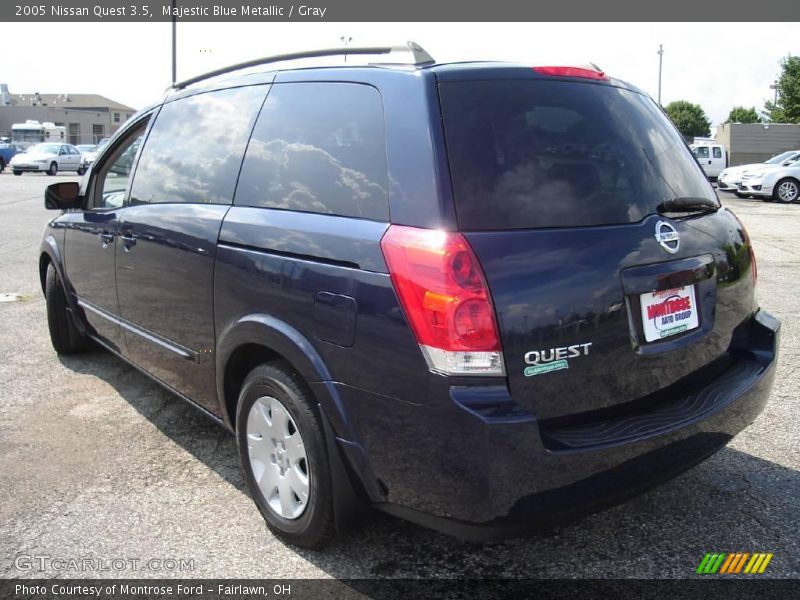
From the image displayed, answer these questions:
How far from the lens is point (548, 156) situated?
2.52 m

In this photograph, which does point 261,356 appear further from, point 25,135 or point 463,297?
point 25,135

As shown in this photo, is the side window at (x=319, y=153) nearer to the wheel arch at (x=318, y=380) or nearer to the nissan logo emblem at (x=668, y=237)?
the wheel arch at (x=318, y=380)

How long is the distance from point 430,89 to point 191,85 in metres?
1.90

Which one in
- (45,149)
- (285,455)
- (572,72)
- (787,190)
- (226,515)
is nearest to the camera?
(572,72)

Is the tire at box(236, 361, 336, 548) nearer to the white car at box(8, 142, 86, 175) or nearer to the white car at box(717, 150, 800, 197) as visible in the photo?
the white car at box(717, 150, 800, 197)

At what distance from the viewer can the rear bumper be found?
222cm

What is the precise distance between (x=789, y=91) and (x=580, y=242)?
152ft

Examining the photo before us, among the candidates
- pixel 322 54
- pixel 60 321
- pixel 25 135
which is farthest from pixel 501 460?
pixel 25 135

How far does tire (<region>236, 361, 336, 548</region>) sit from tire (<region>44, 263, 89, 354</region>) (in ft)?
8.85

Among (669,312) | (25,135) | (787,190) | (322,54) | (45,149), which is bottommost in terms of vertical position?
(669,312)

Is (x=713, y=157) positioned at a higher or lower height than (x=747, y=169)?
higher

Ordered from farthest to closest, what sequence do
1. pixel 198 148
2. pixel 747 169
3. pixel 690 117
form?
pixel 690 117, pixel 747 169, pixel 198 148

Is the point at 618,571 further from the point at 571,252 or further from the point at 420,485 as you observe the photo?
the point at 571,252

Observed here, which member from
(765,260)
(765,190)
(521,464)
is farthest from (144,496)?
(765,190)
